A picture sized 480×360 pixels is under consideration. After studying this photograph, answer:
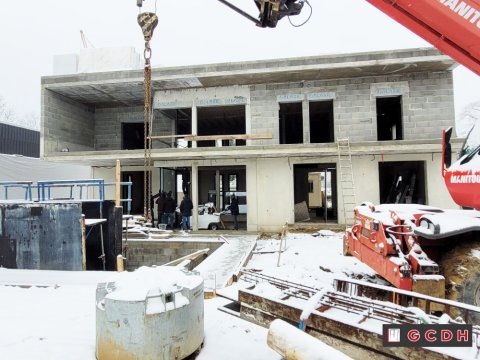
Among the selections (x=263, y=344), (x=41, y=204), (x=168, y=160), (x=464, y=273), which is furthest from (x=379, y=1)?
(x=168, y=160)

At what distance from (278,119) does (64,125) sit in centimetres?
1103

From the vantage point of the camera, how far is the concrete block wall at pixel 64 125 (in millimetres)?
15664

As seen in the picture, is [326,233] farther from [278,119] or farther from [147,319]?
[147,319]

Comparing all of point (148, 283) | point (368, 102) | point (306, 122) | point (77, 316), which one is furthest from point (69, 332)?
point (368, 102)

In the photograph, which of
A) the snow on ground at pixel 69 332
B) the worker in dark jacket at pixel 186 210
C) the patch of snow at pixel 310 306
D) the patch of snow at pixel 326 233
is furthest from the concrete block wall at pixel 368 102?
the patch of snow at pixel 310 306

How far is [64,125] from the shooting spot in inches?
655

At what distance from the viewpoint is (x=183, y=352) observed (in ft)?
12.7

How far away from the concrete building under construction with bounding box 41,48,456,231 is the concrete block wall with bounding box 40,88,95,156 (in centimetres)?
5

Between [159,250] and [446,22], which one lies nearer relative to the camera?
[446,22]

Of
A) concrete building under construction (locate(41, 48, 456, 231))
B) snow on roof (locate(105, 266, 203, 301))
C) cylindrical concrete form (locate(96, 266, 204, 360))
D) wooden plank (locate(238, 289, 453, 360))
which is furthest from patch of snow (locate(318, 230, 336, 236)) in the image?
cylindrical concrete form (locate(96, 266, 204, 360))

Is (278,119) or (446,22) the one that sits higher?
(278,119)

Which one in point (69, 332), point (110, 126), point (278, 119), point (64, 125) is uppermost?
point (110, 126)

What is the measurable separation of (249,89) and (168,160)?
5204mm

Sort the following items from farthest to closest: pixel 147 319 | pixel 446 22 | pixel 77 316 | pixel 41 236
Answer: pixel 41 236 → pixel 77 316 → pixel 446 22 → pixel 147 319
